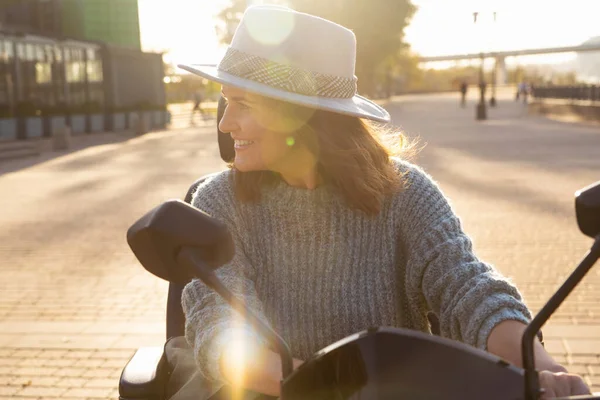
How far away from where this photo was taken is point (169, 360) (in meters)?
2.03

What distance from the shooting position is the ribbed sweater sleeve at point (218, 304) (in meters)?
1.59

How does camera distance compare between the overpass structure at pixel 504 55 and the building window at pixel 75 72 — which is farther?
the overpass structure at pixel 504 55

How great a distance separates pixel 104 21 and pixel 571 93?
69.5 feet

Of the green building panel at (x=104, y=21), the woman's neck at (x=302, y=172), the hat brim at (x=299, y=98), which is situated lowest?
the woman's neck at (x=302, y=172)

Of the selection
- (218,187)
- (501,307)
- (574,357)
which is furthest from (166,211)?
(574,357)

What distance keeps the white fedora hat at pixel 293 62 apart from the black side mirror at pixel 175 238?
61 centimetres

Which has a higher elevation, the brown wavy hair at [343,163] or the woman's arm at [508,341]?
the brown wavy hair at [343,163]

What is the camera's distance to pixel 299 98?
168cm

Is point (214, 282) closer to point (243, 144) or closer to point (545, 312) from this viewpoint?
point (545, 312)

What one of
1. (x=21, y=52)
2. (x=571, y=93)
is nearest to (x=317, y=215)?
(x=21, y=52)

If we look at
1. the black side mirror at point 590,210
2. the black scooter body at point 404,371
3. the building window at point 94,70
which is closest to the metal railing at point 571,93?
the building window at point 94,70

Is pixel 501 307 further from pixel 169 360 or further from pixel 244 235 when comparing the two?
pixel 169 360

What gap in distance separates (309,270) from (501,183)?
10.7m

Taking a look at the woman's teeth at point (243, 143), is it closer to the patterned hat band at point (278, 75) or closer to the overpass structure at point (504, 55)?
the patterned hat band at point (278, 75)
